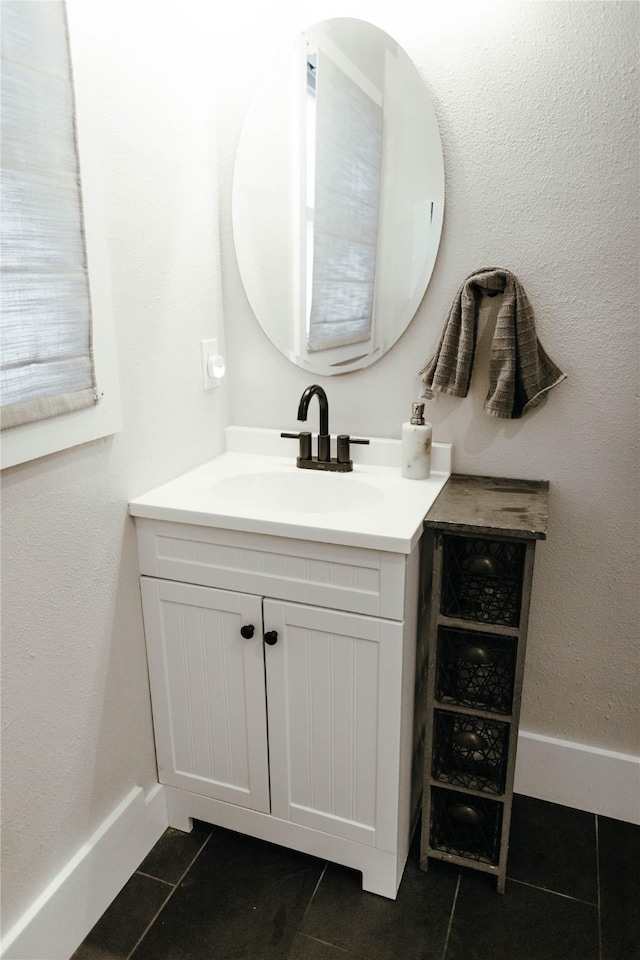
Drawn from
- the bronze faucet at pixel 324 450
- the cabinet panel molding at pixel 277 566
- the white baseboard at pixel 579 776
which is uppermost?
the bronze faucet at pixel 324 450

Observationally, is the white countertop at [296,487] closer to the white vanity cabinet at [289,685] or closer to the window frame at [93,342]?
the white vanity cabinet at [289,685]

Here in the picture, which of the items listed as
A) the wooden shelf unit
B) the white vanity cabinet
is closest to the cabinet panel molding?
the white vanity cabinet

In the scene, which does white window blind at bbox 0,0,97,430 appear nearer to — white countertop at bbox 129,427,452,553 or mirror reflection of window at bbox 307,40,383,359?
white countertop at bbox 129,427,452,553

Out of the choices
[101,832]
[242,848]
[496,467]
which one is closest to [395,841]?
[242,848]

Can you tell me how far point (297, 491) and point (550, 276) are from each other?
78 cm

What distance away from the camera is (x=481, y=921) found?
1.51m

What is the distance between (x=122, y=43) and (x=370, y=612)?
1.24m

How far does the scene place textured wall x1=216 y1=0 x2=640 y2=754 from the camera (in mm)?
1468

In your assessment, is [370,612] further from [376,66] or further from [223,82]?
[223,82]

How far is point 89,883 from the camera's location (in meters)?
1.49

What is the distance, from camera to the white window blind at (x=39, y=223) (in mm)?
1135

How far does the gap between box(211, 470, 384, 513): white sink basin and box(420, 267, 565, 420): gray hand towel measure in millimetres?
334

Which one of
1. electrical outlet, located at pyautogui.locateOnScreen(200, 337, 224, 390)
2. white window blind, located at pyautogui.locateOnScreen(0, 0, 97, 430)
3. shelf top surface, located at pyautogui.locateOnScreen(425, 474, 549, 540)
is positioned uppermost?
white window blind, located at pyautogui.locateOnScreen(0, 0, 97, 430)

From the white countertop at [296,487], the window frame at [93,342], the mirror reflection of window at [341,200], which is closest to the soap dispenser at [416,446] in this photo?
the white countertop at [296,487]
